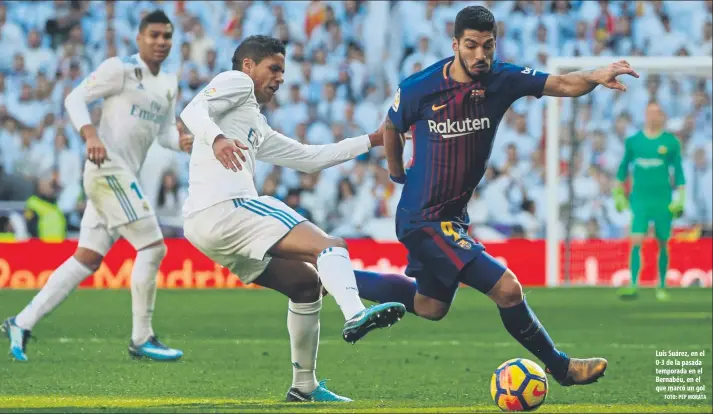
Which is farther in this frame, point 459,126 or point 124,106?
point 124,106

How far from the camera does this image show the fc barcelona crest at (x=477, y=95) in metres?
7.03

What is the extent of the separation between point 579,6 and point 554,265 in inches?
243

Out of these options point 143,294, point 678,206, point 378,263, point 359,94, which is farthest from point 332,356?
point 359,94

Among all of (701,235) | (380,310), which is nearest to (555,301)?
(701,235)

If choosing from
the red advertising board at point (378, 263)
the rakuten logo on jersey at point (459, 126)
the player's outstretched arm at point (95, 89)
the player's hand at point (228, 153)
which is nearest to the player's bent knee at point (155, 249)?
the player's outstretched arm at point (95, 89)

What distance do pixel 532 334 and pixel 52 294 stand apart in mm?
3978

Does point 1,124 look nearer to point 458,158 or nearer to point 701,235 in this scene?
point 701,235

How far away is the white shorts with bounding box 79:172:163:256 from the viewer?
9500 millimetres

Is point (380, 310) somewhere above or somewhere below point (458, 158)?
below

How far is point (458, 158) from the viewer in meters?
7.17

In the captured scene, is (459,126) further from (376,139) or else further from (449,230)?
(376,139)

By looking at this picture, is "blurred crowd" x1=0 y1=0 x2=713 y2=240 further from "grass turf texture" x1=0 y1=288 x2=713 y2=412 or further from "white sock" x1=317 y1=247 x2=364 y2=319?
"white sock" x1=317 y1=247 x2=364 y2=319

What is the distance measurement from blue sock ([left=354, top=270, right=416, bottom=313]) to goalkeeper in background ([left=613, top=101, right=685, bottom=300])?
328 inches

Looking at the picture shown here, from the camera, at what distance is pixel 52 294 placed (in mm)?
9500
